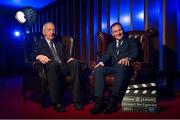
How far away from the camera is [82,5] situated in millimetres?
6273

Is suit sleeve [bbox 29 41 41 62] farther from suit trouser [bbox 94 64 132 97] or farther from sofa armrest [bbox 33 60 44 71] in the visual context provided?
suit trouser [bbox 94 64 132 97]

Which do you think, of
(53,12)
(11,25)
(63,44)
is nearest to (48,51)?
(63,44)

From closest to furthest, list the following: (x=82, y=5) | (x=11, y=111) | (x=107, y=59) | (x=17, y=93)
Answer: (x=11, y=111) → (x=107, y=59) → (x=17, y=93) → (x=82, y=5)

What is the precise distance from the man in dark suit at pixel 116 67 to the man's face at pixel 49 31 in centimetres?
75

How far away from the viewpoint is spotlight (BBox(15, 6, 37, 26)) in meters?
6.11

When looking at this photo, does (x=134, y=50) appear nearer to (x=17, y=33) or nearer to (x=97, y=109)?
(x=97, y=109)

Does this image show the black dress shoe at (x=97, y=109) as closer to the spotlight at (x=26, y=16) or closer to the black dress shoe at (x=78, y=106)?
the black dress shoe at (x=78, y=106)

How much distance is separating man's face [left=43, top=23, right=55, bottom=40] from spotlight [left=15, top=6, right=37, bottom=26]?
2.12 meters

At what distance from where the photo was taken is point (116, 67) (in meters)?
3.75

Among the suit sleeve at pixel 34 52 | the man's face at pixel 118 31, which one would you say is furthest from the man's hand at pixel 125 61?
the suit sleeve at pixel 34 52

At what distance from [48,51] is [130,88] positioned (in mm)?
1294

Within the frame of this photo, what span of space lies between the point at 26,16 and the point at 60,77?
2730 mm

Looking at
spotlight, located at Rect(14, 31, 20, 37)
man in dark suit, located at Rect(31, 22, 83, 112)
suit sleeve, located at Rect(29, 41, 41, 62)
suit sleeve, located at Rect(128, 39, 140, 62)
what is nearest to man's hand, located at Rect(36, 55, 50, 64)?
man in dark suit, located at Rect(31, 22, 83, 112)

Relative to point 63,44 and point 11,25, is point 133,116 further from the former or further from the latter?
point 11,25
